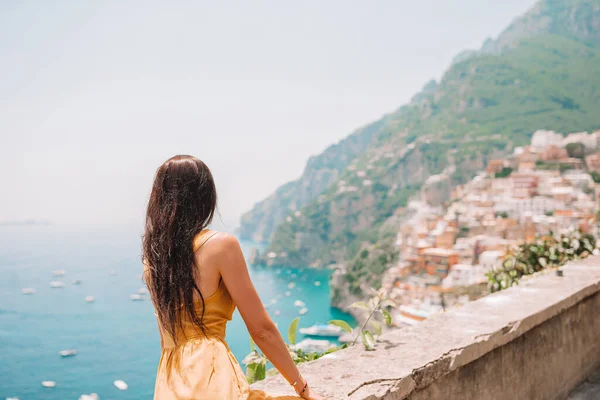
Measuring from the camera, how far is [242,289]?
91cm

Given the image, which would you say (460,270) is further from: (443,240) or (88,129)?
(88,129)

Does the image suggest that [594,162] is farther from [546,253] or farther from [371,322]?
[371,322]

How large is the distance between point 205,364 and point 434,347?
70cm

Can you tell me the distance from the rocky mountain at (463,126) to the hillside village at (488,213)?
6.16 meters

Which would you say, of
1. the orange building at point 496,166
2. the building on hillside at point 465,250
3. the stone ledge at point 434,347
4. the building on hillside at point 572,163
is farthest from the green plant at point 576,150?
the stone ledge at point 434,347

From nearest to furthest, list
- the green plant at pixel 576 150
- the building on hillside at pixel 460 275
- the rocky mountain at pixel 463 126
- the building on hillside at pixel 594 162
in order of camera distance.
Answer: the building on hillside at pixel 460 275
the building on hillside at pixel 594 162
the green plant at pixel 576 150
the rocky mountain at pixel 463 126

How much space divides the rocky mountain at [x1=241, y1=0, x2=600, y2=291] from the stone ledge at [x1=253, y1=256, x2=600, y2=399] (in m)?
58.5

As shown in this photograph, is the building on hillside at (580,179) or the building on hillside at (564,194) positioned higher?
the building on hillside at (580,179)

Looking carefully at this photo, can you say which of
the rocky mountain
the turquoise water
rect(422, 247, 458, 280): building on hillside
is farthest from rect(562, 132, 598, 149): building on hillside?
the turquoise water

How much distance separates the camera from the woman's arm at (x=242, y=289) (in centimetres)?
91

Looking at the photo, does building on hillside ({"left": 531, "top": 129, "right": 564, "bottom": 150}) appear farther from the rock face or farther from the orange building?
the rock face

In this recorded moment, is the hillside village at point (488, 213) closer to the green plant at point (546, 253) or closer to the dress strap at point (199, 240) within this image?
the green plant at point (546, 253)

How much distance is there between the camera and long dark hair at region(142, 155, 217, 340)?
920mm

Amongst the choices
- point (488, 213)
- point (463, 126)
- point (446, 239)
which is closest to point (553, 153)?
point (488, 213)
